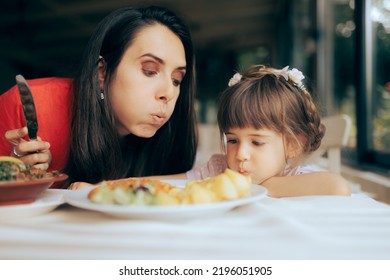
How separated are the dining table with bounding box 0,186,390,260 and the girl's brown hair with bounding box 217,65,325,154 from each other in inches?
21.8

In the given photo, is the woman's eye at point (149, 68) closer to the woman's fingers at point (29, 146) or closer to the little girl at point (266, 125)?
the little girl at point (266, 125)

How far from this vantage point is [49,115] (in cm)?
112

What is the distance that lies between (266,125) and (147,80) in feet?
1.14

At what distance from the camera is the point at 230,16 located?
5910 mm

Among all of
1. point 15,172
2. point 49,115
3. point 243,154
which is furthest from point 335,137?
point 15,172

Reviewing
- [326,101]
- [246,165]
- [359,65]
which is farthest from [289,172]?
[326,101]

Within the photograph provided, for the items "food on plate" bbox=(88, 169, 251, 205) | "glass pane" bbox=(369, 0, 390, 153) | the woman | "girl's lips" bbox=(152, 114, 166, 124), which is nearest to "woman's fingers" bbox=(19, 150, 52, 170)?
the woman

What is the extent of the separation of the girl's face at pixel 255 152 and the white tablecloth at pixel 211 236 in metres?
0.49

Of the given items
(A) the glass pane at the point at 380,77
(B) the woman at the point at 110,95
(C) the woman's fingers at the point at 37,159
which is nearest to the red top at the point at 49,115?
(B) the woman at the point at 110,95

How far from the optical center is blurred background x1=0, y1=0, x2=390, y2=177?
213cm

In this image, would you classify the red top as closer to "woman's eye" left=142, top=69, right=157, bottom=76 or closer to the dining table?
"woman's eye" left=142, top=69, right=157, bottom=76

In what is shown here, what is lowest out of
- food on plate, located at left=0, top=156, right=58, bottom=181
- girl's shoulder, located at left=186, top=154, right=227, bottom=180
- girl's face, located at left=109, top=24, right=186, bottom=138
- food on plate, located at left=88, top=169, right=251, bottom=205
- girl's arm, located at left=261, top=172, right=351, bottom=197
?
girl's shoulder, located at left=186, top=154, right=227, bottom=180

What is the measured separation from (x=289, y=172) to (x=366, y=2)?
1.53 metres

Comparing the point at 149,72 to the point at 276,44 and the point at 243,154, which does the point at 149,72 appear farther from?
the point at 276,44
